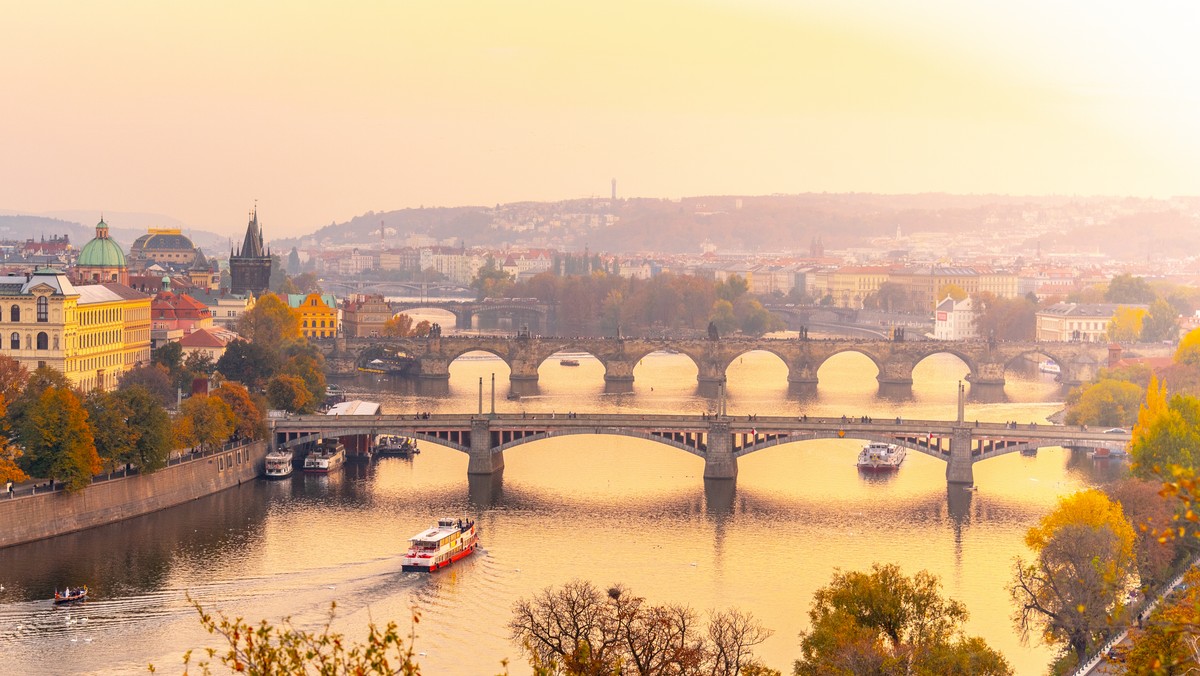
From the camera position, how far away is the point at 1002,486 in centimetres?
4259

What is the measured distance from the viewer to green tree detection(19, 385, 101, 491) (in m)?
33.6

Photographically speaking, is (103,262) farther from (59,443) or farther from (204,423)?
(59,443)

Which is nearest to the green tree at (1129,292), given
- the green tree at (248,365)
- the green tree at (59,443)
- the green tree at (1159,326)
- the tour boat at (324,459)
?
the green tree at (1159,326)

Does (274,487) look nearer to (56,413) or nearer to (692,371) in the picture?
(56,413)

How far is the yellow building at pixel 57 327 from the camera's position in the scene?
46.3 metres

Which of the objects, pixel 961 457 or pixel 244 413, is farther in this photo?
pixel 961 457

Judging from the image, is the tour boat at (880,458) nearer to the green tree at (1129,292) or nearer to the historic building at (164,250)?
the green tree at (1129,292)

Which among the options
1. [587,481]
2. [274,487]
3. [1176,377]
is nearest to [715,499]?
[587,481]

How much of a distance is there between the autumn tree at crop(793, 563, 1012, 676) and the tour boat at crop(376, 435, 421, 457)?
24.3m

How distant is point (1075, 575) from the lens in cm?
2627

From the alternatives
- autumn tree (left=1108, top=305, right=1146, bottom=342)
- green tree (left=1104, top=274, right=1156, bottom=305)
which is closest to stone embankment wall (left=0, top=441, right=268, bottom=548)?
autumn tree (left=1108, top=305, right=1146, bottom=342)

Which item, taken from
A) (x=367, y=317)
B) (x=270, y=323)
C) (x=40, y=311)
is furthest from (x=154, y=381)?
(x=367, y=317)

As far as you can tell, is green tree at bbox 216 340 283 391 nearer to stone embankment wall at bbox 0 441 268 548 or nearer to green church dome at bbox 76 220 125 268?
stone embankment wall at bbox 0 441 268 548

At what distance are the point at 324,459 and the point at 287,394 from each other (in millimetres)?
3898
